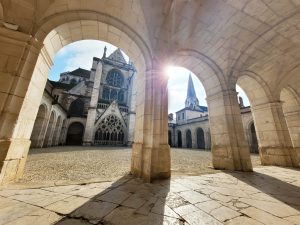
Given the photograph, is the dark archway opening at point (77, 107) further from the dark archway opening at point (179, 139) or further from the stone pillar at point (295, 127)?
the stone pillar at point (295, 127)

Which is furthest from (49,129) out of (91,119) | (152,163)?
(152,163)

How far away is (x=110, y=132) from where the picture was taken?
19.8 meters

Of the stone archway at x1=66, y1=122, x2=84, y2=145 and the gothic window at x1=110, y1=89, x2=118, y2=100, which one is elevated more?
the gothic window at x1=110, y1=89, x2=118, y2=100

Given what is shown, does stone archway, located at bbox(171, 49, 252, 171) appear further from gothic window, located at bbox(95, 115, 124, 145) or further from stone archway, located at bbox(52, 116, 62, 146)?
stone archway, located at bbox(52, 116, 62, 146)

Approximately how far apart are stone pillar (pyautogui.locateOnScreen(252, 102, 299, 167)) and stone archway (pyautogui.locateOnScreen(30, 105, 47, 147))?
607 inches

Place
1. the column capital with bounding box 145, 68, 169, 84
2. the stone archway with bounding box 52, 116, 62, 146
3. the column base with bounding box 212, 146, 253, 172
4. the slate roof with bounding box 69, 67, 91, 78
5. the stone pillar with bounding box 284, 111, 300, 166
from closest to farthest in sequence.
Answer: the column capital with bounding box 145, 68, 169, 84 < the column base with bounding box 212, 146, 253, 172 < the stone pillar with bounding box 284, 111, 300, 166 < the stone archway with bounding box 52, 116, 62, 146 < the slate roof with bounding box 69, 67, 91, 78

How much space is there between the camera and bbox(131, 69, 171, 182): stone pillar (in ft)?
10.8

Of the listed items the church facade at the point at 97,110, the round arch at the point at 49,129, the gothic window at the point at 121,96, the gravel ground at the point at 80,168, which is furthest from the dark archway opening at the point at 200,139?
the round arch at the point at 49,129

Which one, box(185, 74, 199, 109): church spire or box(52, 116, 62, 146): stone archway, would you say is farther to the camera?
box(185, 74, 199, 109): church spire

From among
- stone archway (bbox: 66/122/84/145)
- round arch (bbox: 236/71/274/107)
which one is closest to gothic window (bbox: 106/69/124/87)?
stone archway (bbox: 66/122/84/145)

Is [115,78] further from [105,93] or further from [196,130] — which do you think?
[196,130]

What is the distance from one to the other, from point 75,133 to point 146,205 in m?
21.8

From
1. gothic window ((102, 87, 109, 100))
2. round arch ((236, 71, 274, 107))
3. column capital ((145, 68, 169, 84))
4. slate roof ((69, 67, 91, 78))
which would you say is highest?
slate roof ((69, 67, 91, 78))

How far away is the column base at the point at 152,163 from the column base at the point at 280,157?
541 cm
